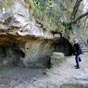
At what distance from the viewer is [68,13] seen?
16.2 m

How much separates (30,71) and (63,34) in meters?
4.17

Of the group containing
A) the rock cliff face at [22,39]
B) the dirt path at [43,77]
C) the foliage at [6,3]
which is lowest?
the dirt path at [43,77]

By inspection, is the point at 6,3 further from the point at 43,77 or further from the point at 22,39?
the point at 43,77

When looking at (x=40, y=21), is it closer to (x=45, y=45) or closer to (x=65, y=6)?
(x=45, y=45)

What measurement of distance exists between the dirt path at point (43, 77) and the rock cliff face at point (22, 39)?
3.06ft

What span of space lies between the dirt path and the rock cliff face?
0.93 m

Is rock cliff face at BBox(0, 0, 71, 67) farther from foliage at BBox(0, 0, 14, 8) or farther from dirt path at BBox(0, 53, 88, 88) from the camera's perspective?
dirt path at BBox(0, 53, 88, 88)

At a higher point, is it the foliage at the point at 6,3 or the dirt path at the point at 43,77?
the foliage at the point at 6,3

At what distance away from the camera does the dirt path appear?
9531 millimetres

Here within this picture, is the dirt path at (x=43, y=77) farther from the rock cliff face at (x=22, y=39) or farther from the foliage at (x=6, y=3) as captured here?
the foliage at (x=6, y=3)

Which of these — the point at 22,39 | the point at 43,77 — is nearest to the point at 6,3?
the point at 22,39

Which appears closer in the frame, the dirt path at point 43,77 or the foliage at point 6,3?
the foliage at point 6,3

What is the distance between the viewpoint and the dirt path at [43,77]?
9531 mm

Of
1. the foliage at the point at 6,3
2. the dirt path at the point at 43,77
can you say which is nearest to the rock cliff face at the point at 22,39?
the foliage at the point at 6,3
